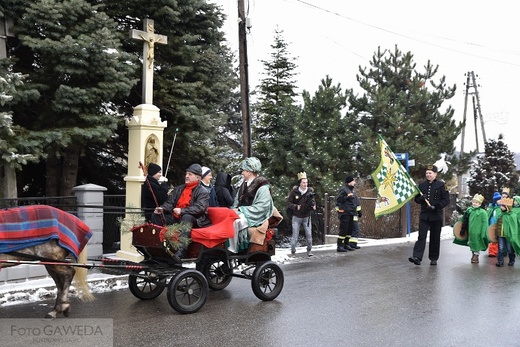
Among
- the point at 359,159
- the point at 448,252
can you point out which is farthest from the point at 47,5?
the point at 359,159

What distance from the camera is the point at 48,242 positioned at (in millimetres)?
6914

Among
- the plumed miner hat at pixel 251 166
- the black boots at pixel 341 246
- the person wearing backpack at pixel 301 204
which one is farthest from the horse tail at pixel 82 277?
the black boots at pixel 341 246

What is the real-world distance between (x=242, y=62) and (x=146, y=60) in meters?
Answer: 4.37

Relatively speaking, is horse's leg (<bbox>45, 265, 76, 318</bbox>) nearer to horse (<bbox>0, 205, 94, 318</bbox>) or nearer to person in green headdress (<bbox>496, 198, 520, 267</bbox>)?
horse (<bbox>0, 205, 94, 318</bbox>)

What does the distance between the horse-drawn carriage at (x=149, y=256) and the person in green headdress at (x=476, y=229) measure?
6.25 metres

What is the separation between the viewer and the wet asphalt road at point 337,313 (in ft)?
21.0

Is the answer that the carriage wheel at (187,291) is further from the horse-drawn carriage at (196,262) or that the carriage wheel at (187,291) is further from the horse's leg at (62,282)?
the horse's leg at (62,282)

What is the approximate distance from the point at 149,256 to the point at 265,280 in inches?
67.4

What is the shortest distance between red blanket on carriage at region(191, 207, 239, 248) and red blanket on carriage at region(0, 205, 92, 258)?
4.64 feet

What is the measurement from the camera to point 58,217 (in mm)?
6961

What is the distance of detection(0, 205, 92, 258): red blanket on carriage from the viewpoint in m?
6.55

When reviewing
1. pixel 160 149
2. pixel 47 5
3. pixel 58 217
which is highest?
pixel 47 5

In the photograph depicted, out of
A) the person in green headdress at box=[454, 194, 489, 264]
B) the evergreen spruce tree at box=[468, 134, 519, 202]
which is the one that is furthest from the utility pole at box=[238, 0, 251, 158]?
the evergreen spruce tree at box=[468, 134, 519, 202]

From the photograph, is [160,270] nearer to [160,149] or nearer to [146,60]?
[160,149]
